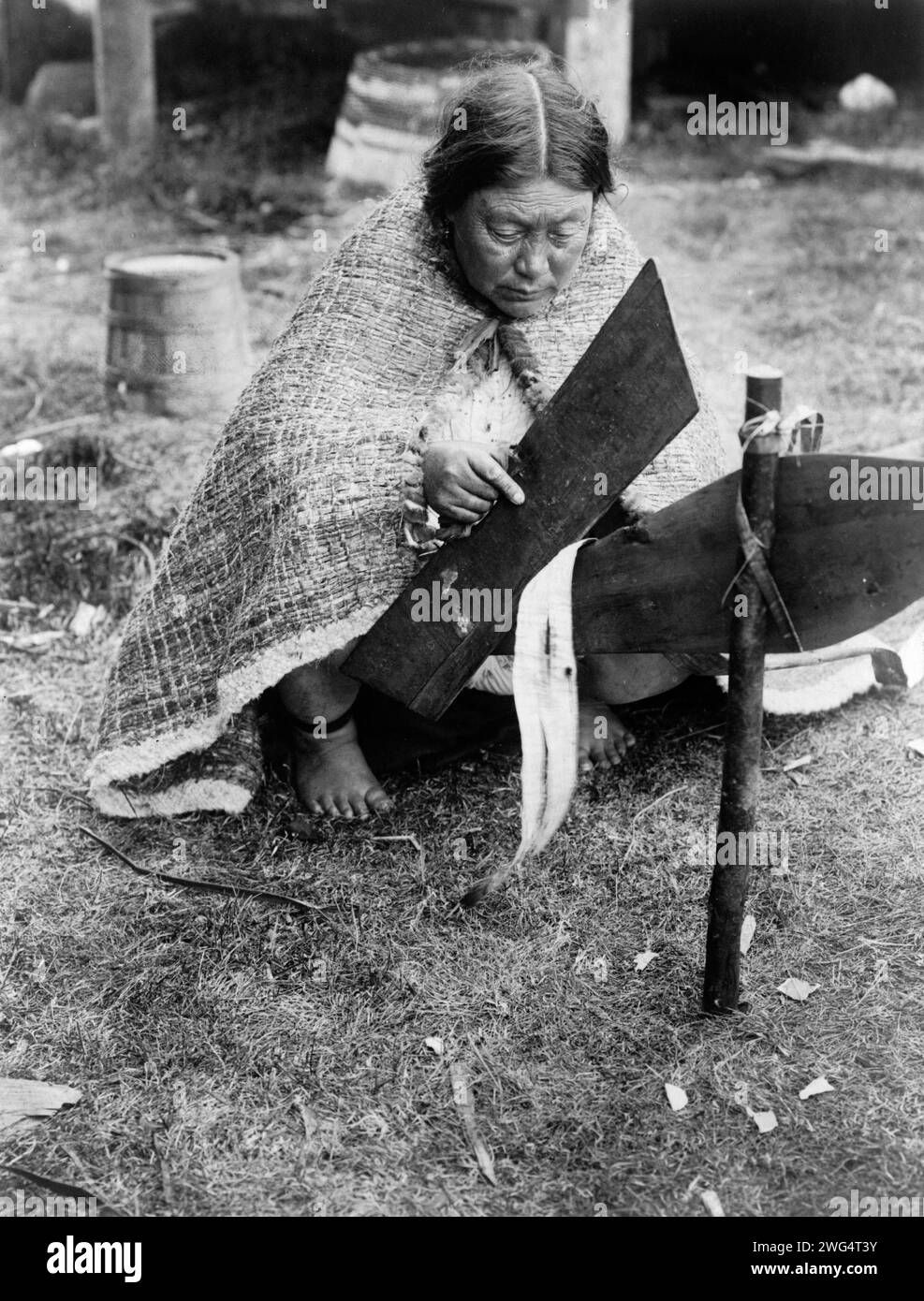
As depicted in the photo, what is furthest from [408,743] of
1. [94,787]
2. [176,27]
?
[176,27]

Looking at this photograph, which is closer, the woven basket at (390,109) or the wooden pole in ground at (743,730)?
the wooden pole in ground at (743,730)

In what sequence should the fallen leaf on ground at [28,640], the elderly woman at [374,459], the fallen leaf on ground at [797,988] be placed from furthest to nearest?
the fallen leaf on ground at [28,640]
the elderly woman at [374,459]
the fallen leaf on ground at [797,988]

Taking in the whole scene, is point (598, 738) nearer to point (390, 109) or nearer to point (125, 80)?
point (390, 109)

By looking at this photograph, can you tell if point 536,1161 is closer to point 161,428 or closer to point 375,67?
point 161,428

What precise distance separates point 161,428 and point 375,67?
3.45m

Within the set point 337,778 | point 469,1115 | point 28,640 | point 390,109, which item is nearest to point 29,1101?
point 469,1115

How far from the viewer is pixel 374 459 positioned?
285cm

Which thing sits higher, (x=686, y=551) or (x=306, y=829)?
(x=686, y=551)

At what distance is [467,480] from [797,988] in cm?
111

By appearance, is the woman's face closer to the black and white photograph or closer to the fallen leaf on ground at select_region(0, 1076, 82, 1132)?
the black and white photograph

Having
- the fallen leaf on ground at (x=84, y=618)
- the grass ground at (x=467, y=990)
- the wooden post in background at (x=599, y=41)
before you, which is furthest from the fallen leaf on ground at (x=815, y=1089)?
the wooden post in background at (x=599, y=41)

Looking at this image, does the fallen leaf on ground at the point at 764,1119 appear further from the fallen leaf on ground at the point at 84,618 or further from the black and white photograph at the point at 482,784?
the fallen leaf on ground at the point at 84,618

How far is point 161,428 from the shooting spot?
5328 mm

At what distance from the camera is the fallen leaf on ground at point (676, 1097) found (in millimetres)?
2402
